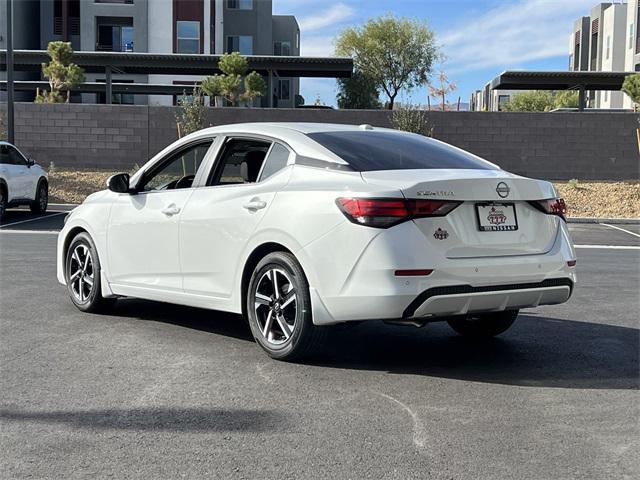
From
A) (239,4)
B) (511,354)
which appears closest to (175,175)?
(511,354)

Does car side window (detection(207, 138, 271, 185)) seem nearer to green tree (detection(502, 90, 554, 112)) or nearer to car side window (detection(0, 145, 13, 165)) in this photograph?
car side window (detection(0, 145, 13, 165))

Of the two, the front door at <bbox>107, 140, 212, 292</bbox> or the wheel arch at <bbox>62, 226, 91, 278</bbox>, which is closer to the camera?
the front door at <bbox>107, 140, 212, 292</bbox>

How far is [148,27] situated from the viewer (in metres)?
47.4

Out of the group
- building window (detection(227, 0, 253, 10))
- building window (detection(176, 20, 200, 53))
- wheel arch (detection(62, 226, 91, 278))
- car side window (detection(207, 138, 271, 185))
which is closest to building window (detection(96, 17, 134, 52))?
building window (detection(176, 20, 200, 53))

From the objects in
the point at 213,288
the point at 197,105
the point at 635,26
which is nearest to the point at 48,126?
the point at 197,105

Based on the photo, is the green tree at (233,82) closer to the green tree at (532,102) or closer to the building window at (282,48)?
the building window at (282,48)

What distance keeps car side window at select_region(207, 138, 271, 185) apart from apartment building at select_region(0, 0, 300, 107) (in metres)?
40.2

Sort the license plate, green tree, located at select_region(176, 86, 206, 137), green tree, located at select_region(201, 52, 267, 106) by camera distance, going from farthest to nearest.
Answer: green tree, located at select_region(201, 52, 267, 106), green tree, located at select_region(176, 86, 206, 137), the license plate

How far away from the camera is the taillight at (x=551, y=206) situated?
579 centimetres

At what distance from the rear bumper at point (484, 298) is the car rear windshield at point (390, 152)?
3.28 feet

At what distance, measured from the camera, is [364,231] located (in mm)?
5195

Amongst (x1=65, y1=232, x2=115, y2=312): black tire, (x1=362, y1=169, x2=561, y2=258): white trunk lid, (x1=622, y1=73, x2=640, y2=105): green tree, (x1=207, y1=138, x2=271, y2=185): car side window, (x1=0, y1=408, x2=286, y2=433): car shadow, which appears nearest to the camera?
(x1=0, y1=408, x2=286, y2=433): car shadow

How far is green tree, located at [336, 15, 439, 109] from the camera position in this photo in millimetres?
58562

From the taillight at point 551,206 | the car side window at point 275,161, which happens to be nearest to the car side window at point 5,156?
the car side window at point 275,161
